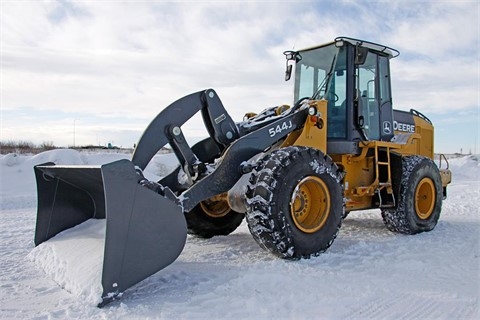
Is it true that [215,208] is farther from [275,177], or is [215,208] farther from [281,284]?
[281,284]

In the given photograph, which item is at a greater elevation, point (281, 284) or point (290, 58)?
point (290, 58)

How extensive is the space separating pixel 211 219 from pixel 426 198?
3484mm

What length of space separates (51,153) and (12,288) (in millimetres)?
12032

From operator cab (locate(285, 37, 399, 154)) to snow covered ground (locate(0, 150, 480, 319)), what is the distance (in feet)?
4.88

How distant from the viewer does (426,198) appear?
23.3 feet

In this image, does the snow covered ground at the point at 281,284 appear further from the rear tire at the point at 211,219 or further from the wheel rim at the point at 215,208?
the wheel rim at the point at 215,208

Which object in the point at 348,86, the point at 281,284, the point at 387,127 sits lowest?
the point at 281,284

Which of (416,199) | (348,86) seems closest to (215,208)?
(348,86)

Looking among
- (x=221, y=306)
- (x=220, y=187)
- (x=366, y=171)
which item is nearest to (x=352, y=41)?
(x=366, y=171)

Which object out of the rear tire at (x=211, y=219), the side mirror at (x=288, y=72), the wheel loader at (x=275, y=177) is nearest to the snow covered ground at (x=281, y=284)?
the rear tire at (x=211, y=219)

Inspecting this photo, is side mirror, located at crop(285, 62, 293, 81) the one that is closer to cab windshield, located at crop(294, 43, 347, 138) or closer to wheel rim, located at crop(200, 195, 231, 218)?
cab windshield, located at crop(294, 43, 347, 138)

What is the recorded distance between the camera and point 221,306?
3.39 meters

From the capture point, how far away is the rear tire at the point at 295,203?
4422 mm

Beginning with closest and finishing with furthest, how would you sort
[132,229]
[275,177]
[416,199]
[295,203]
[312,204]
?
1. [132,229]
2. [275,177]
3. [295,203]
4. [312,204]
5. [416,199]
